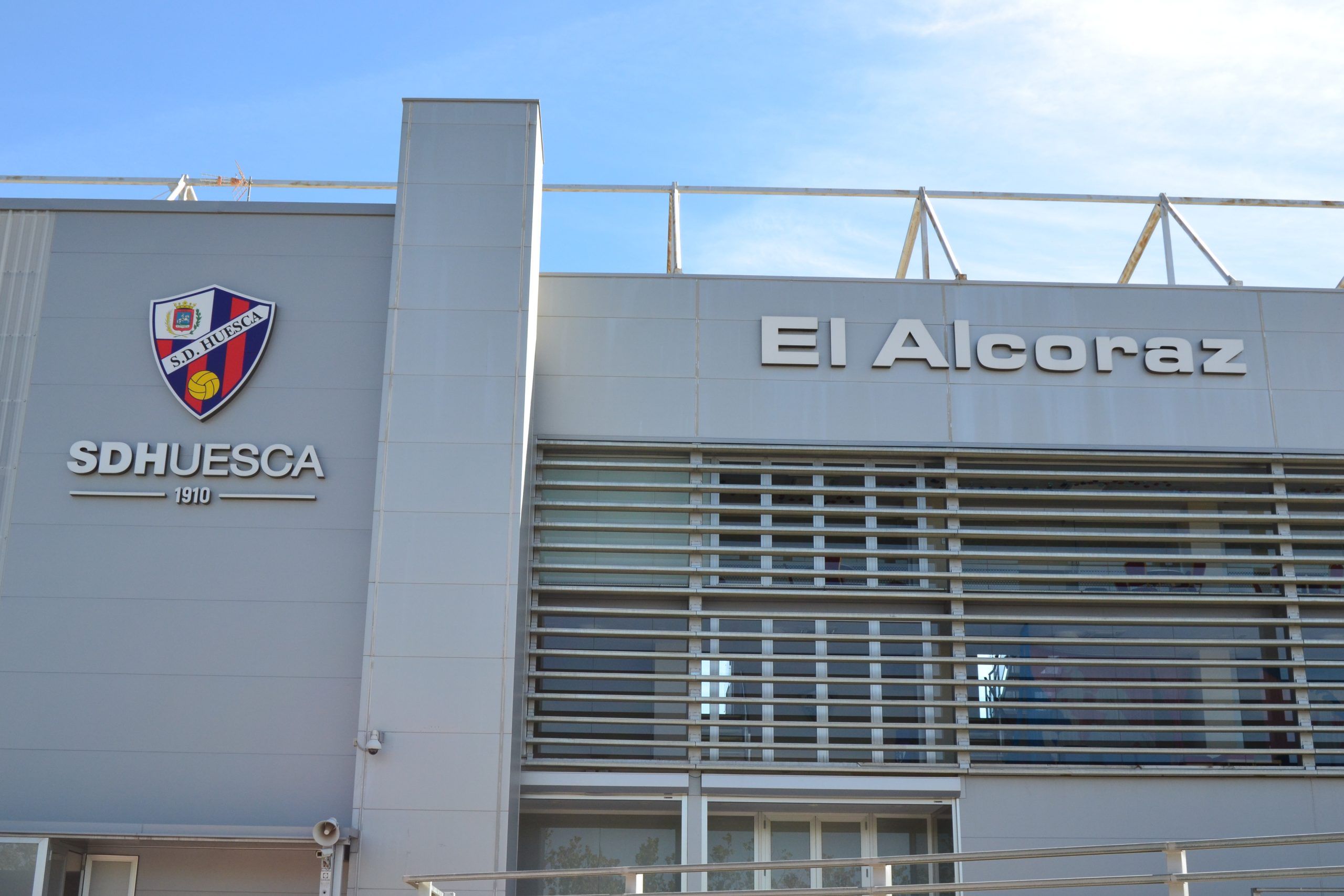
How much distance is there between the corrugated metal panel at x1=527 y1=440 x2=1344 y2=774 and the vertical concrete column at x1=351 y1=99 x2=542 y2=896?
2.97 ft

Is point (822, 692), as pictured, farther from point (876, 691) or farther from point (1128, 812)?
point (1128, 812)

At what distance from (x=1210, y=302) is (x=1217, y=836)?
5592mm

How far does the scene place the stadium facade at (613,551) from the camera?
1255 cm

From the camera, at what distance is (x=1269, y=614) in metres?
13.7

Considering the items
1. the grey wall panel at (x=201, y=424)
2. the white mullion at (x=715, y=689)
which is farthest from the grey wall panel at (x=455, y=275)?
the white mullion at (x=715, y=689)

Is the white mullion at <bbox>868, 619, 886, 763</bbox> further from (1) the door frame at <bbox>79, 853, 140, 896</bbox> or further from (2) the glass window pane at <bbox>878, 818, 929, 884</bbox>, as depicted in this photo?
(1) the door frame at <bbox>79, 853, 140, 896</bbox>

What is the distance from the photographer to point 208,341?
13.6 m

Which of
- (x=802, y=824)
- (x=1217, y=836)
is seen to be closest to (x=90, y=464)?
(x=802, y=824)

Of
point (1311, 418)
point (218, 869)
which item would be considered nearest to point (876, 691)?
point (1311, 418)

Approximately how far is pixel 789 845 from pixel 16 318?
31.5 feet

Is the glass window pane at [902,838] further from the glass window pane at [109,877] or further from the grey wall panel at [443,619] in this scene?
the glass window pane at [109,877]

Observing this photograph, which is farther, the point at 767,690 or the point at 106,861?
the point at 767,690

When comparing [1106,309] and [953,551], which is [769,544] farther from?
[1106,309]

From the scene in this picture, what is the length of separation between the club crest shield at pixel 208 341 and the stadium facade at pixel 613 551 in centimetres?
3
